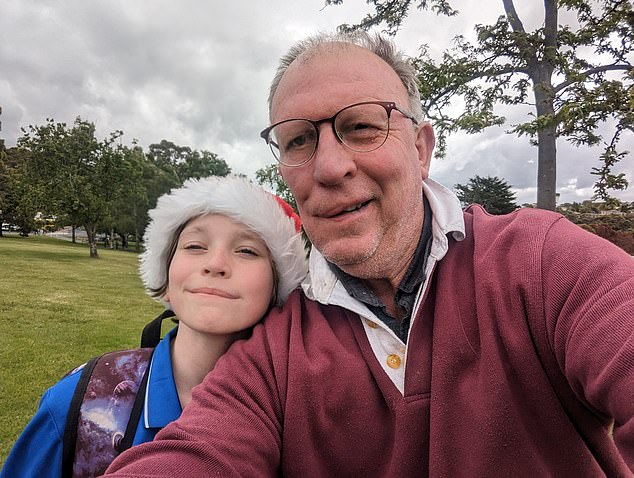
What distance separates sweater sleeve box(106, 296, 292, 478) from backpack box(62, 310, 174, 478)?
39cm

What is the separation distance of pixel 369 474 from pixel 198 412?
0.60 meters

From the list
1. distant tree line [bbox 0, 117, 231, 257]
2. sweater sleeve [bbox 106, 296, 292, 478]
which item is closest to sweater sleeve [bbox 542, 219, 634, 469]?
sweater sleeve [bbox 106, 296, 292, 478]

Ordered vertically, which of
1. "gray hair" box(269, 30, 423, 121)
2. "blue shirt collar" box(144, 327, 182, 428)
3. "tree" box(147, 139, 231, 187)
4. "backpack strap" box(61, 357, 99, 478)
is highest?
"tree" box(147, 139, 231, 187)

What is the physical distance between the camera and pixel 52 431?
56.2 inches

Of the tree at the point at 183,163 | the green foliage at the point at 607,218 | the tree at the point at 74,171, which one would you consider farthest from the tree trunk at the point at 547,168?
the tree at the point at 183,163

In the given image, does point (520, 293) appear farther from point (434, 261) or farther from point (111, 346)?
point (111, 346)

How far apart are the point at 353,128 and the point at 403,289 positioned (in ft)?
2.25

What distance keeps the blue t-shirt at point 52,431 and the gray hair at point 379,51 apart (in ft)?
4.86

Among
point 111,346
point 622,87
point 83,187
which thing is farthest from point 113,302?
point 83,187

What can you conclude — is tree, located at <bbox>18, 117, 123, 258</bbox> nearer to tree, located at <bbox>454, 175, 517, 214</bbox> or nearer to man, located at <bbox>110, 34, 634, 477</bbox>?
tree, located at <bbox>454, 175, 517, 214</bbox>

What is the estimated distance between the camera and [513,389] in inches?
43.6

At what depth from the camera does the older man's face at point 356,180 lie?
1460mm

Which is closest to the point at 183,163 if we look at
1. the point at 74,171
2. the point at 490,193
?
the point at 74,171

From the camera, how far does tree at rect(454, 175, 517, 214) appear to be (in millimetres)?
15039
